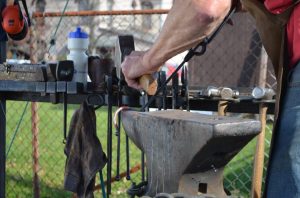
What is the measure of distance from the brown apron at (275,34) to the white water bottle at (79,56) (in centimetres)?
101

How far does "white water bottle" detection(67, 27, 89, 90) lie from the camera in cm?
260

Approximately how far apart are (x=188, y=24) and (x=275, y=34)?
41 cm

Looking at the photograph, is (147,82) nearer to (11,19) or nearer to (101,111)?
(11,19)

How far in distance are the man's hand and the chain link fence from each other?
220 cm

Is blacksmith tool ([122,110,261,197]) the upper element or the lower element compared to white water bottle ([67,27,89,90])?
lower

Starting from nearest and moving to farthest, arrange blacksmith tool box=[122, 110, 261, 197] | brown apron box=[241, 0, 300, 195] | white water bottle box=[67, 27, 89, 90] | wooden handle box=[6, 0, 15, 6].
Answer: blacksmith tool box=[122, 110, 261, 197] < brown apron box=[241, 0, 300, 195] < white water bottle box=[67, 27, 89, 90] < wooden handle box=[6, 0, 15, 6]

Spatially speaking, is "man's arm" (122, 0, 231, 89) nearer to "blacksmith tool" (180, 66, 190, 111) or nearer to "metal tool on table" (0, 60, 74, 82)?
"blacksmith tool" (180, 66, 190, 111)

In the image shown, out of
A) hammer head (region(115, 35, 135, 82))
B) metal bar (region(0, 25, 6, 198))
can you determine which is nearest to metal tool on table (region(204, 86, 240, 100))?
hammer head (region(115, 35, 135, 82))

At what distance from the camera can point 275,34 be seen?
6.08 ft

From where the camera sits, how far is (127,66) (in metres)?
1.95

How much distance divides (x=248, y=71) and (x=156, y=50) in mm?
8062

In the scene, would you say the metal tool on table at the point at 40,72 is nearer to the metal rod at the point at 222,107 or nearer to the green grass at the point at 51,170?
the metal rod at the point at 222,107

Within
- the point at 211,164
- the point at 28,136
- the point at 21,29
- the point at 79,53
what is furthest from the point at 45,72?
the point at 28,136

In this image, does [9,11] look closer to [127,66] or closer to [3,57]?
[3,57]
